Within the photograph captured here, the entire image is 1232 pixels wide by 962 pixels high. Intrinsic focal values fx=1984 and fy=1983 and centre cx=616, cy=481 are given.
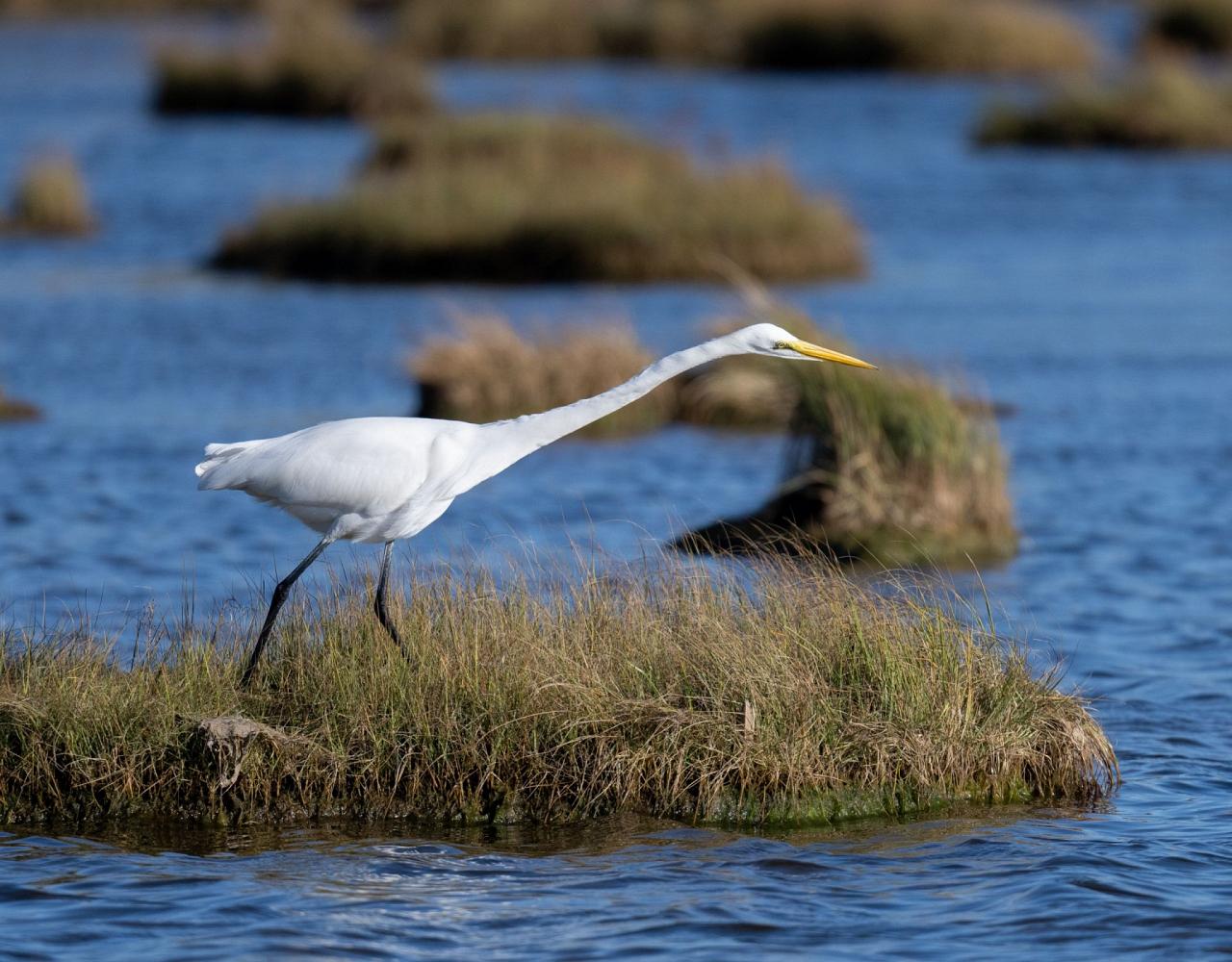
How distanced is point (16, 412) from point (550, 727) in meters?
11.6

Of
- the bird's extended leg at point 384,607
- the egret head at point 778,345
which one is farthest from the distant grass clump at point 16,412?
the egret head at point 778,345

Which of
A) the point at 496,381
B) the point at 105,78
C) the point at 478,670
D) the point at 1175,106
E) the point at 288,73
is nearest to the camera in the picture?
the point at 478,670

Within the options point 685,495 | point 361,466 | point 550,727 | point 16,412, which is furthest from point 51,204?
point 550,727

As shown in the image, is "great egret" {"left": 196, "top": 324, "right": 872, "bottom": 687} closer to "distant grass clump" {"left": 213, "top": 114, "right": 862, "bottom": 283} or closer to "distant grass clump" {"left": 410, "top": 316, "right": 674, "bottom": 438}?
"distant grass clump" {"left": 410, "top": 316, "right": 674, "bottom": 438}

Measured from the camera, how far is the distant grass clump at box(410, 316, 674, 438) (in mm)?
16578

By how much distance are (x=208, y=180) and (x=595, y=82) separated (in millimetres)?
15741

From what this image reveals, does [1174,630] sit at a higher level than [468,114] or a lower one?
lower

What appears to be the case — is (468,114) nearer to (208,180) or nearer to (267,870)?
(208,180)

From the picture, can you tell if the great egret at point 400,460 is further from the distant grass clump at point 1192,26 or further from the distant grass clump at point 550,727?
the distant grass clump at point 1192,26

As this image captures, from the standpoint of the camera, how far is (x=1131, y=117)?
3559 cm

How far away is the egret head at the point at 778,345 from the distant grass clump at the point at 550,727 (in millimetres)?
962

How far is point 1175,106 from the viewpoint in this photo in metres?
35.3

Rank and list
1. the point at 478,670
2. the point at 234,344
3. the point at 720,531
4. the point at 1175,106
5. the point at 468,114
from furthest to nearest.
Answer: the point at 1175,106
the point at 468,114
the point at 234,344
the point at 720,531
the point at 478,670

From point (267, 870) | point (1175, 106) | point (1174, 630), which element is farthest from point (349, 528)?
point (1175, 106)
